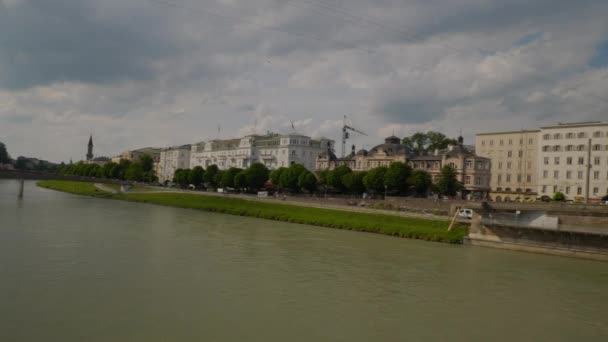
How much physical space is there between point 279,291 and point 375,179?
52.8 m

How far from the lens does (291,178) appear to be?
83.9m

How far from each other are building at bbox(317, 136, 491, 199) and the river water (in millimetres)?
42948

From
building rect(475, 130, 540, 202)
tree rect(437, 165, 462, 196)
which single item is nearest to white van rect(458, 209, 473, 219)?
tree rect(437, 165, 462, 196)

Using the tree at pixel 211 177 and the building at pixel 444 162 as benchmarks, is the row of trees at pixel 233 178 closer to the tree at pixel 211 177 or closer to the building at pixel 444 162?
the tree at pixel 211 177

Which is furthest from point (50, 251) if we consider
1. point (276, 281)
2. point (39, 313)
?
point (276, 281)

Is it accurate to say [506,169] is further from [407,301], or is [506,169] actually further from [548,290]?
[407,301]

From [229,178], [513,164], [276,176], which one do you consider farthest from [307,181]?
[513,164]

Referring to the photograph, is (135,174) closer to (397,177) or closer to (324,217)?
(397,177)

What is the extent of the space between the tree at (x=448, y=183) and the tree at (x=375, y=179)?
8.48 m

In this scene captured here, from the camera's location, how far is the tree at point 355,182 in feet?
247

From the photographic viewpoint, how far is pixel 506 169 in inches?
3172

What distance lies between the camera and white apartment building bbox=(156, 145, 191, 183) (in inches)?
5935

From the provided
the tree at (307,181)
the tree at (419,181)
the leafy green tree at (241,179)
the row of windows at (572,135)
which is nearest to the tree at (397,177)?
the tree at (419,181)

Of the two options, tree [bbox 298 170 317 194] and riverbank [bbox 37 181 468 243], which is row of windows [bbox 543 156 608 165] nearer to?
tree [bbox 298 170 317 194]
